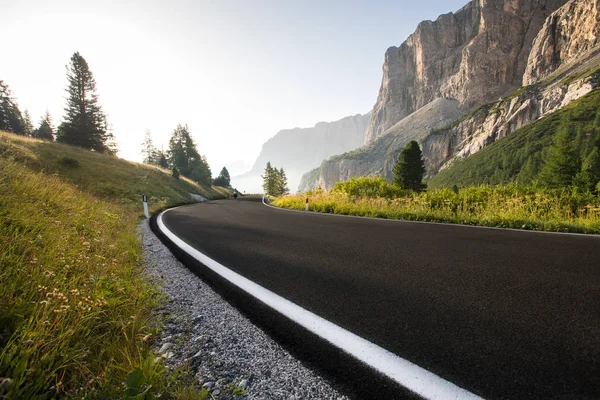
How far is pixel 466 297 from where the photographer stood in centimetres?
229

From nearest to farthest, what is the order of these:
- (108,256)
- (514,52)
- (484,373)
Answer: (484,373) → (108,256) → (514,52)

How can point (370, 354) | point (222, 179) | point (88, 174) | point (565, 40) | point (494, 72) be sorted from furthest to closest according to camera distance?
1. point (494, 72)
2. point (565, 40)
3. point (222, 179)
4. point (88, 174)
5. point (370, 354)

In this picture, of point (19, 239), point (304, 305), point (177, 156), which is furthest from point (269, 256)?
point (177, 156)

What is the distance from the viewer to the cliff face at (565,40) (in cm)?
11119

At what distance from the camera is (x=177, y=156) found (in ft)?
173

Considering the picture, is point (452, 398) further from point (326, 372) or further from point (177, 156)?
point (177, 156)

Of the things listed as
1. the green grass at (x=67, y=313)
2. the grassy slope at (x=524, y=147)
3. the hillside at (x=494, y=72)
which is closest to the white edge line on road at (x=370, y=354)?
the green grass at (x=67, y=313)

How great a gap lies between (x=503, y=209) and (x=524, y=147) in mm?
Result: 120236

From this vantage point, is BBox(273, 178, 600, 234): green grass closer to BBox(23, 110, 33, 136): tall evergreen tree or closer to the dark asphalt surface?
the dark asphalt surface

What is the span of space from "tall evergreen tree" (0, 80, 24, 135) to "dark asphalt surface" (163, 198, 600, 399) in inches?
2179

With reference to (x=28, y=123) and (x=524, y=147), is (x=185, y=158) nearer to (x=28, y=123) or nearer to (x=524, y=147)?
(x=28, y=123)

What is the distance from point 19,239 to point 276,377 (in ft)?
10.2

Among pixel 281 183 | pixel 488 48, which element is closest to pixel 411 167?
pixel 281 183

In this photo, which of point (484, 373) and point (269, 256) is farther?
point (269, 256)
